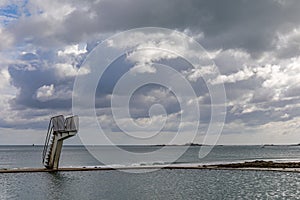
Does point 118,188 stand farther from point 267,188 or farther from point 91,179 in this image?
point 267,188

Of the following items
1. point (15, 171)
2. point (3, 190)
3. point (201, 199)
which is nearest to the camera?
point (201, 199)

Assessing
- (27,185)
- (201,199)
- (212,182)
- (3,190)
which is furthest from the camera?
(212,182)

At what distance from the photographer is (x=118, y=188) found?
42.2m

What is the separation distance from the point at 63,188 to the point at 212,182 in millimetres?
17077

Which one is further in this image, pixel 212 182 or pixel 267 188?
pixel 212 182

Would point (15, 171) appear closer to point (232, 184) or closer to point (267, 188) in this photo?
point (232, 184)

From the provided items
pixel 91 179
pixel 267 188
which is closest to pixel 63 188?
pixel 91 179

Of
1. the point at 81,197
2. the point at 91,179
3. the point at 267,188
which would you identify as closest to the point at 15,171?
the point at 91,179

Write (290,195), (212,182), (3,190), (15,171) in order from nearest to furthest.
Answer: (290,195), (3,190), (212,182), (15,171)

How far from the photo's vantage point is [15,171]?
5853 cm

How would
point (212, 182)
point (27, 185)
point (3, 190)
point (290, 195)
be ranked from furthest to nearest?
point (212, 182), point (27, 185), point (3, 190), point (290, 195)

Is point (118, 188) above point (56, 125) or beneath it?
beneath

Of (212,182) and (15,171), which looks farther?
(15,171)

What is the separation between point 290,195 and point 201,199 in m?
8.74
